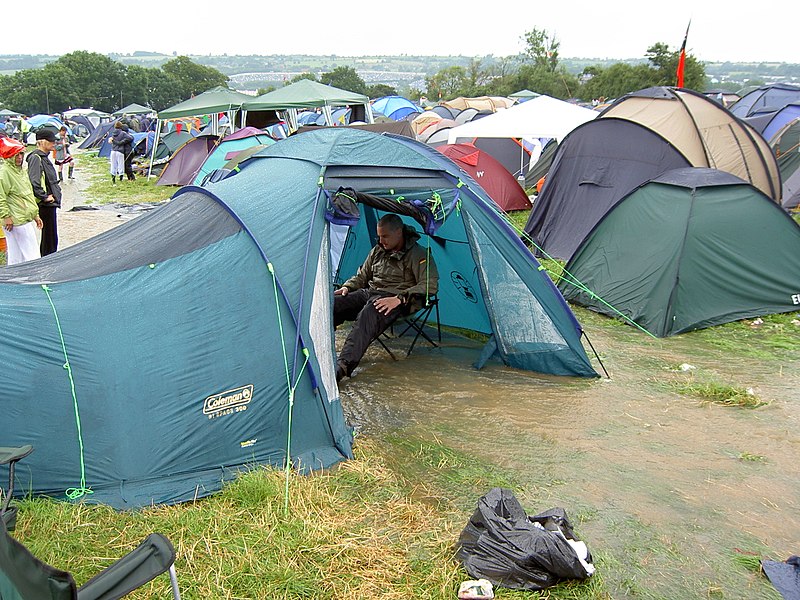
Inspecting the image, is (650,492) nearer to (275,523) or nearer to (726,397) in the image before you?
(726,397)

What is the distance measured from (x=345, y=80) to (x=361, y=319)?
2697 inches

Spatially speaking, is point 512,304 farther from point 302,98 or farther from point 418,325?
point 302,98

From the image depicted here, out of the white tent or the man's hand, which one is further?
the white tent

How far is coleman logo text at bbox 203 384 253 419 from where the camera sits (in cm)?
420

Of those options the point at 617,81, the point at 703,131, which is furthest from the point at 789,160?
the point at 617,81

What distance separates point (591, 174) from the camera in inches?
402

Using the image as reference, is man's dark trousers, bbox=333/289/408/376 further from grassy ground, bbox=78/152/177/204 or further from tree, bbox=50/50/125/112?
tree, bbox=50/50/125/112

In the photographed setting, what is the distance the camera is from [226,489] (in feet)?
13.3

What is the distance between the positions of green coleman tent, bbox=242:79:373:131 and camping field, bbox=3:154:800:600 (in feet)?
46.7

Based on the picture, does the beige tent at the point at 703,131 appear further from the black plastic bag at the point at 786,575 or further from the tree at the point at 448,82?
the tree at the point at 448,82

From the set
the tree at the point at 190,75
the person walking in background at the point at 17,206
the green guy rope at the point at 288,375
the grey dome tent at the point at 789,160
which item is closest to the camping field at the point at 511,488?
the green guy rope at the point at 288,375

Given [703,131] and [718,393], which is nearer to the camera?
[718,393]

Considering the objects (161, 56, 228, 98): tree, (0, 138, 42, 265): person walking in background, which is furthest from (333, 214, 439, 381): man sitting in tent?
(161, 56, 228, 98): tree

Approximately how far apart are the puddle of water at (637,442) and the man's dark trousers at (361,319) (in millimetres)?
264
